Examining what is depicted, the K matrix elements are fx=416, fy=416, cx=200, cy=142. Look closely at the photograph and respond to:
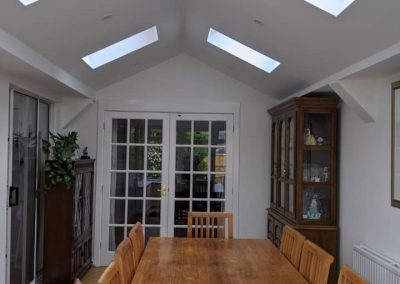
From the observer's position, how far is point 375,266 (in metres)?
3.20

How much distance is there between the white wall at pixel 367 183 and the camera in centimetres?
324

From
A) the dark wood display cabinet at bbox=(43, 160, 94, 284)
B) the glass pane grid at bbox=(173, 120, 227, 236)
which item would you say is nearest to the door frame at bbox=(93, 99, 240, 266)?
the glass pane grid at bbox=(173, 120, 227, 236)

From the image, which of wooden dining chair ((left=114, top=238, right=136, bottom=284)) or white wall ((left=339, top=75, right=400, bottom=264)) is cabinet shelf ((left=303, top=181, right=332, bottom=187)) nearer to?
white wall ((left=339, top=75, right=400, bottom=264))

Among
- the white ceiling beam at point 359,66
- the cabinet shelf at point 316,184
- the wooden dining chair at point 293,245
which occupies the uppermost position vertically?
the white ceiling beam at point 359,66

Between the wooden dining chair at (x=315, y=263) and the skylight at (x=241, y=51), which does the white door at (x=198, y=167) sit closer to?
the skylight at (x=241, y=51)

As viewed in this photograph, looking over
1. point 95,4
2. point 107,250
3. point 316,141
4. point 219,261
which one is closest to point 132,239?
point 219,261

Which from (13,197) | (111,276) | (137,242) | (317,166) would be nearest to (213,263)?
(137,242)

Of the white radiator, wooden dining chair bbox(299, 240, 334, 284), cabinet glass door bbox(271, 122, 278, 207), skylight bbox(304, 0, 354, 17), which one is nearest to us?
wooden dining chair bbox(299, 240, 334, 284)

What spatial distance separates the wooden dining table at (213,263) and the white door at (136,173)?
2049 mm

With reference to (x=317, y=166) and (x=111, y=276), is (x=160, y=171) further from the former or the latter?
(x=111, y=276)

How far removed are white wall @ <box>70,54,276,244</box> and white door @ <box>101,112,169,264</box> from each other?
312 mm

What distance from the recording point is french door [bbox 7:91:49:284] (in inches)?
149

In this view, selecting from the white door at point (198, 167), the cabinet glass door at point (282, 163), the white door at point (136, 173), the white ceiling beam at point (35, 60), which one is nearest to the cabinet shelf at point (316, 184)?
the cabinet glass door at point (282, 163)

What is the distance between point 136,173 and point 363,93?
121 inches
